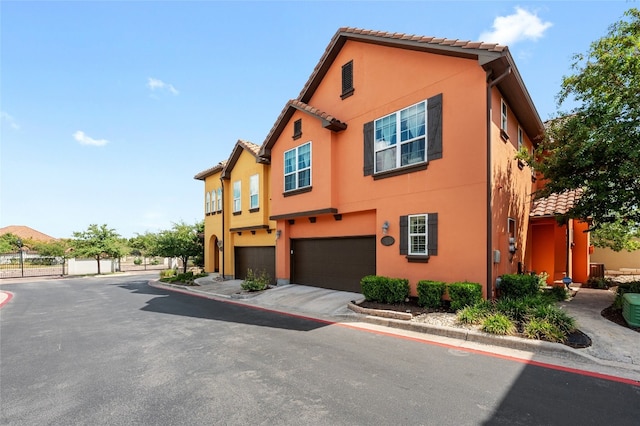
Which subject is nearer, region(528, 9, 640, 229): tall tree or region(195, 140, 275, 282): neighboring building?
region(528, 9, 640, 229): tall tree

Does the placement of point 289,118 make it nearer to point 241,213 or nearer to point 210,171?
point 241,213

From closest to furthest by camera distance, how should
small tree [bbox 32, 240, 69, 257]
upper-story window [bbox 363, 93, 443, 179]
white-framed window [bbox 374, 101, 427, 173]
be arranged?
upper-story window [bbox 363, 93, 443, 179] < white-framed window [bbox 374, 101, 427, 173] < small tree [bbox 32, 240, 69, 257]

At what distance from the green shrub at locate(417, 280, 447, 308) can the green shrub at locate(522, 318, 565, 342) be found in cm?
236

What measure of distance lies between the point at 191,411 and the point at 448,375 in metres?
3.83

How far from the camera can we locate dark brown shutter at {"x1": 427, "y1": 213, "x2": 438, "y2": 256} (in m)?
9.34

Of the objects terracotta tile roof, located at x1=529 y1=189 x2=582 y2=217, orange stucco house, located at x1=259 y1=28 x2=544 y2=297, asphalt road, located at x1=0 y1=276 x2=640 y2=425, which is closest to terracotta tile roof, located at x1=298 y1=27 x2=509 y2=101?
orange stucco house, located at x1=259 y1=28 x2=544 y2=297

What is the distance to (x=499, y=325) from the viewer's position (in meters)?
6.56

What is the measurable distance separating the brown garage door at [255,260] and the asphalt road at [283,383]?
866cm

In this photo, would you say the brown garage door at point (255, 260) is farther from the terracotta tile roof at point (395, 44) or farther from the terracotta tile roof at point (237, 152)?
the terracotta tile roof at point (395, 44)

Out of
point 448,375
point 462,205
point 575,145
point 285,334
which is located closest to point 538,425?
point 448,375

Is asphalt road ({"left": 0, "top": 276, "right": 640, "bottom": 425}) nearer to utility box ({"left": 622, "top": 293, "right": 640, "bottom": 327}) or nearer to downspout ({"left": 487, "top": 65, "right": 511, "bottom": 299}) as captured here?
downspout ({"left": 487, "top": 65, "right": 511, "bottom": 299})

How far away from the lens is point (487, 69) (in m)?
8.52

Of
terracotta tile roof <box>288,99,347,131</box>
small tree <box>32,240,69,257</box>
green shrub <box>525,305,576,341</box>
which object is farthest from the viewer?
small tree <box>32,240,69,257</box>

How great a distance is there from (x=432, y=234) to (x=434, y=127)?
3.31m
